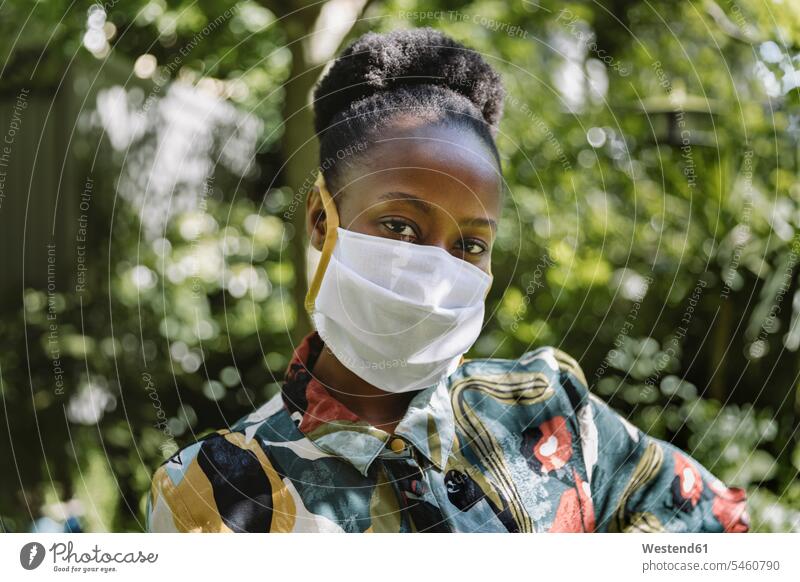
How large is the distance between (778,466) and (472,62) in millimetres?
845

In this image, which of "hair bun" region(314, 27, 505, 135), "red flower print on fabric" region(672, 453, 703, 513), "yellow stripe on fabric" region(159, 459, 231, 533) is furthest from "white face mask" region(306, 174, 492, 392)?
"red flower print on fabric" region(672, 453, 703, 513)

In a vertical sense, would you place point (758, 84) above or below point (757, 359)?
above

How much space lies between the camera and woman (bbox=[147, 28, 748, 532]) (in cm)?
94

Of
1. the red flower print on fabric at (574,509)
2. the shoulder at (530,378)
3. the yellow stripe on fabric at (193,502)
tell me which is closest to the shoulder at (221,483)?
the yellow stripe on fabric at (193,502)

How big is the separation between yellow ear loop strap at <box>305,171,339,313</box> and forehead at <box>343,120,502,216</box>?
0.14ft

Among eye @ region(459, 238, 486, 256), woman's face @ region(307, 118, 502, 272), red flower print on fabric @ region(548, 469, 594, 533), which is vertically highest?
woman's face @ region(307, 118, 502, 272)

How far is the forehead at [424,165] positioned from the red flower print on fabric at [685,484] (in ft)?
1.49

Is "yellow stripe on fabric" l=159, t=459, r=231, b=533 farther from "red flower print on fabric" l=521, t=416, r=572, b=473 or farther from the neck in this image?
"red flower print on fabric" l=521, t=416, r=572, b=473

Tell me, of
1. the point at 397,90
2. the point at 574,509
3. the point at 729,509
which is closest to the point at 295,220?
the point at 397,90

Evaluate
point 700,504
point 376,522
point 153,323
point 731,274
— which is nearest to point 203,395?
point 153,323

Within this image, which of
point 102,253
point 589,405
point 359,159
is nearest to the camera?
point 359,159

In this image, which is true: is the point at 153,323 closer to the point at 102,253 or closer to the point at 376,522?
the point at 102,253

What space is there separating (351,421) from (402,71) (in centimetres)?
42
